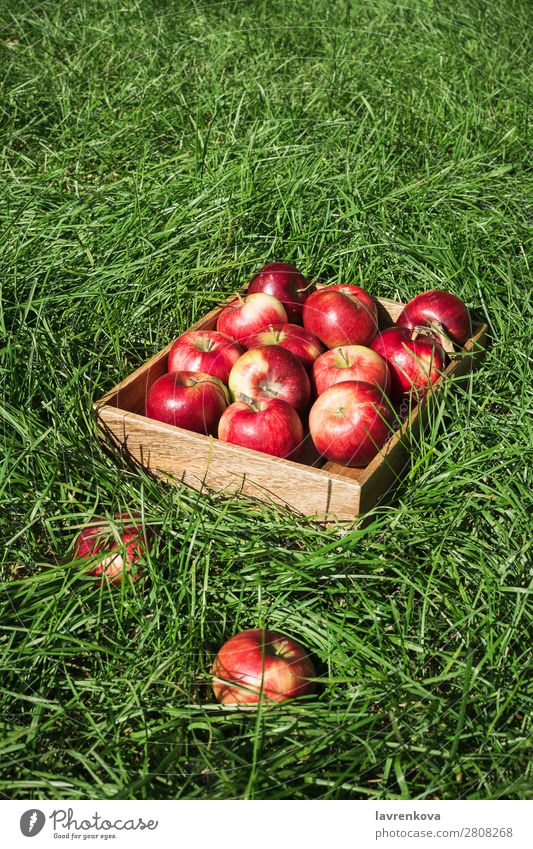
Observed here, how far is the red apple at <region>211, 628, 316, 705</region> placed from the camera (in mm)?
1928

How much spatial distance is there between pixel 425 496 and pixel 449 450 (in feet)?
0.62

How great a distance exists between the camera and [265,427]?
99.0 inches

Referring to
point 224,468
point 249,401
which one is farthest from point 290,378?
point 224,468

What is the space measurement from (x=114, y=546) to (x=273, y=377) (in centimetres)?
74

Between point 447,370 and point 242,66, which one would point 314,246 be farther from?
point 242,66

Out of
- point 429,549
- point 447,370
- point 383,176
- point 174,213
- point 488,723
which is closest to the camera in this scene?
point 488,723

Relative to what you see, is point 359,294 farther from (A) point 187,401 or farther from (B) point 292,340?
(A) point 187,401

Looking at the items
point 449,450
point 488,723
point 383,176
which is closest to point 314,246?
point 383,176

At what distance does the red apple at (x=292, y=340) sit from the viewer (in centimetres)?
290

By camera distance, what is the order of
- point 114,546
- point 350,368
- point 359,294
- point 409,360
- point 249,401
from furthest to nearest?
1. point 359,294
2. point 409,360
3. point 350,368
4. point 249,401
5. point 114,546

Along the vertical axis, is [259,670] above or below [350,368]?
below

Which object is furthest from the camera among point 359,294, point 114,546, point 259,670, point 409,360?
point 359,294

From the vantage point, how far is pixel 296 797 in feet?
5.73

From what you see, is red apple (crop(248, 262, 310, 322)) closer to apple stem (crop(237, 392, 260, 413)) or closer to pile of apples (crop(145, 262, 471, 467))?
pile of apples (crop(145, 262, 471, 467))
